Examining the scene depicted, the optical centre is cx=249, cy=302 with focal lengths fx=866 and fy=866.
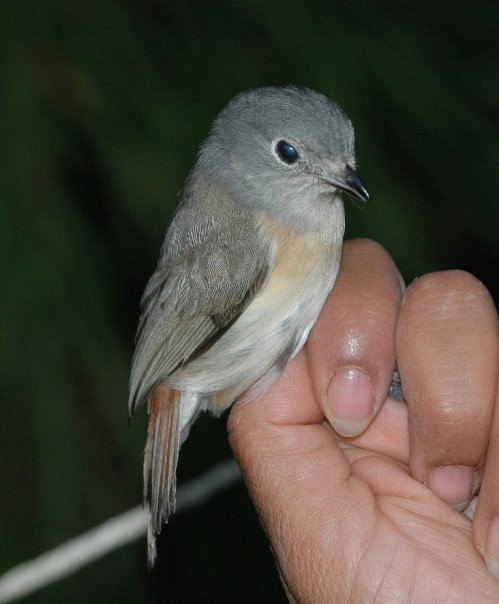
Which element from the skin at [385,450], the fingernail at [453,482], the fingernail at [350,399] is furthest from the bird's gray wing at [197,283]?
the fingernail at [453,482]

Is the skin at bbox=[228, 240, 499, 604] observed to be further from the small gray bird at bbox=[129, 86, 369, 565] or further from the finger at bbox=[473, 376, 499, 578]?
the small gray bird at bbox=[129, 86, 369, 565]

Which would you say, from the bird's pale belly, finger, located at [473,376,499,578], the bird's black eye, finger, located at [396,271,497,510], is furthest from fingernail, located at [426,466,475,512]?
the bird's black eye

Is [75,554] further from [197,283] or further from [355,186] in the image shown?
[355,186]

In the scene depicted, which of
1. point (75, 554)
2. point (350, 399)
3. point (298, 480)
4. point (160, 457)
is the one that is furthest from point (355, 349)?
point (75, 554)

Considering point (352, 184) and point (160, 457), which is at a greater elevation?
point (352, 184)

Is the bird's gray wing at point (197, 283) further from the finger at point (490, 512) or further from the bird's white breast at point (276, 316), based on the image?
the finger at point (490, 512)

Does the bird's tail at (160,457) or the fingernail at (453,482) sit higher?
the fingernail at (453,482)
